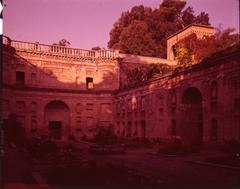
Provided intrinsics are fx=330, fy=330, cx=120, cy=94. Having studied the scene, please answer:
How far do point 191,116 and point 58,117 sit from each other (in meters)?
18.3

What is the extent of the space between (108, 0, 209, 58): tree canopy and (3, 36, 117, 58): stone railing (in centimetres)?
283

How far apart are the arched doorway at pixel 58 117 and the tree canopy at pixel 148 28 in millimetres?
11108

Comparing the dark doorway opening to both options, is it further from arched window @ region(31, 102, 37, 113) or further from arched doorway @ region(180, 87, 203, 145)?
arched doorway @ region(180, 87, 203, 145)

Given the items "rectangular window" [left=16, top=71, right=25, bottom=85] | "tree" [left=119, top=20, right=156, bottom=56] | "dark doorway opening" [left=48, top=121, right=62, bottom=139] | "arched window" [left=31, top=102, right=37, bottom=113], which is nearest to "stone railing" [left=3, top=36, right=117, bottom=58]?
"tree" [left=119, top=20, right=156, bottom=56]

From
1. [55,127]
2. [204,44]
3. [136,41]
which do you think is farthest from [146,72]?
[55,127]

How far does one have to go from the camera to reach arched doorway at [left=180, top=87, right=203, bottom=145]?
27.3 meters

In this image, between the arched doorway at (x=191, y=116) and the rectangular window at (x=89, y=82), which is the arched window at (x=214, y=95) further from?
the rectangular window at (x=89, y=82)

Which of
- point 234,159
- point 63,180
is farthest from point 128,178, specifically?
point 234,159

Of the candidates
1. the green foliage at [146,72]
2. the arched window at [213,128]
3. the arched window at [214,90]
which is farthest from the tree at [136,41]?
the arched window at [213,128]

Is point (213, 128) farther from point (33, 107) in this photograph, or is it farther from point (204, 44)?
point (33, 107)

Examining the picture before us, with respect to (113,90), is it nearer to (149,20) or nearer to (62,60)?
(62,60)

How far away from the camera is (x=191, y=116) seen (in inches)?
1086

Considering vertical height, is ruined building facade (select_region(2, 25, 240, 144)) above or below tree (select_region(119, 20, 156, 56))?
below

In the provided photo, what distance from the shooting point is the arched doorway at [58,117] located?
39.4m
